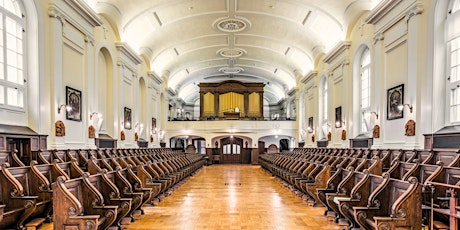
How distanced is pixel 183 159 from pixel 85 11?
5.68m

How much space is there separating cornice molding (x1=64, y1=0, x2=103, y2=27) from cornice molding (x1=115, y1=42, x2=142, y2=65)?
2098mm

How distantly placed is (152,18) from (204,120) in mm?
10720

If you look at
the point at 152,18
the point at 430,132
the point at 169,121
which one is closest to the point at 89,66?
the point at 152,18

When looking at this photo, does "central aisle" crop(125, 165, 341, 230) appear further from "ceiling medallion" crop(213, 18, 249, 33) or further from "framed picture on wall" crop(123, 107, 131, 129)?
"ceiling medallion" crop(213, 18, 249, 33)

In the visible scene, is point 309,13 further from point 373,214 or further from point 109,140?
point 373,214

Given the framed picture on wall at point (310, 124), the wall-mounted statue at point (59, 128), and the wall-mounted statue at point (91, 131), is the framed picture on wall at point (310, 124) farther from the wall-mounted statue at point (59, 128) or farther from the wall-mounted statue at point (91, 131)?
the wall-mounted statue at point (59, 128)

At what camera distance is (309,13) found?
12.8 meters

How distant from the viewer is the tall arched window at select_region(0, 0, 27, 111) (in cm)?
668

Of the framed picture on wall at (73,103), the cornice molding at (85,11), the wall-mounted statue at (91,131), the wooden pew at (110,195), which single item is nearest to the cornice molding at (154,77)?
the cornice molding at (85,11)

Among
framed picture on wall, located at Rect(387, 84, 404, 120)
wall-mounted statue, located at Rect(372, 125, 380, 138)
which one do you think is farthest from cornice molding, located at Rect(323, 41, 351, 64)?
wall-mounted statue, located at Rect(372, 125, 380, 138)

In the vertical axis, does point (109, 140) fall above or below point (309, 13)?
below

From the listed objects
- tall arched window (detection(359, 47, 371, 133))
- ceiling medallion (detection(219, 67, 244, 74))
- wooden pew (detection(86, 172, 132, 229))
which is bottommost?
wooden pew (detection(86, 172, 132, 229))

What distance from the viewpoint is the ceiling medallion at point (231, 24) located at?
1455cm

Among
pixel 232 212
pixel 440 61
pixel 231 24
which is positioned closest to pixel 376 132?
pixel 440 61
